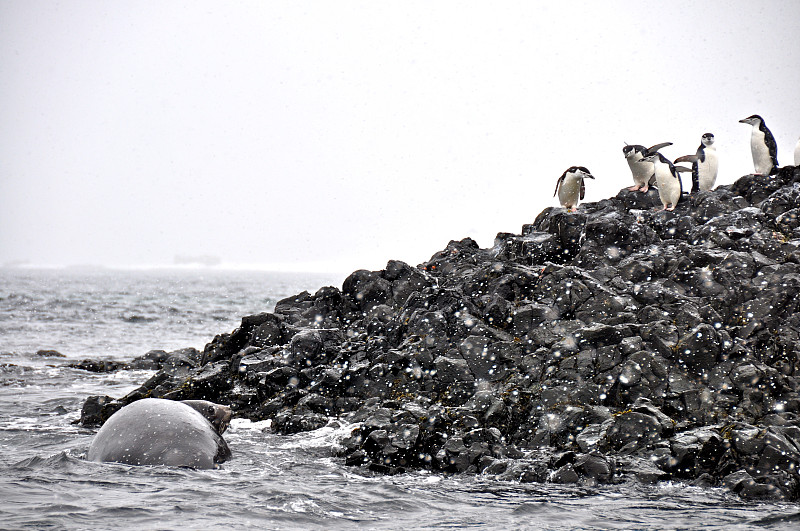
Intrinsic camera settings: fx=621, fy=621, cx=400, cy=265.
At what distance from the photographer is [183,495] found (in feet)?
21.3

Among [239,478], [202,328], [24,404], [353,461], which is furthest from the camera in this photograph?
[202,328]

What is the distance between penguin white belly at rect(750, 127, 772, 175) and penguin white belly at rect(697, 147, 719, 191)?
98cm

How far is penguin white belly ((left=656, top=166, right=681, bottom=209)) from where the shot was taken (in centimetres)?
1577

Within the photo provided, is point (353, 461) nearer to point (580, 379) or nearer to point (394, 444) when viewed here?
point (394, 444)

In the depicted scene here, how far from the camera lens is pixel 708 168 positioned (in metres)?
18.1

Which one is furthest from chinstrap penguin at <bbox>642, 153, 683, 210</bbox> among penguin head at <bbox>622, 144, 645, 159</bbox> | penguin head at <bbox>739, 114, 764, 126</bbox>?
penguin head at <bbox>739, 114, 764, 126</bbox>

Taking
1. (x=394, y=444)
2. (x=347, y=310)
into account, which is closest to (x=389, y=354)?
(x=394, y=444)

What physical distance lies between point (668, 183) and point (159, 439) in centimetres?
A: 1336

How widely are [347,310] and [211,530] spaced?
980cm

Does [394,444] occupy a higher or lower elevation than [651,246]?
lower

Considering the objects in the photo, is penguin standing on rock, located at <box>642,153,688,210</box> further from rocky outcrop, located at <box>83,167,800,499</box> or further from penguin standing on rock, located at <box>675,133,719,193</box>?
penguin standing on rock, located at <box>675,133,719,193</box>

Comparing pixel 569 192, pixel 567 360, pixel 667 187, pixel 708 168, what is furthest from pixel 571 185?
pixel 567 360

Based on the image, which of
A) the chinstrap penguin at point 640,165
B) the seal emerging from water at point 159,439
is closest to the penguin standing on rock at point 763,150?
the chinstrap penguin at point 640,165

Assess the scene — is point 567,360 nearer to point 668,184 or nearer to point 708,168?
point 668,184
